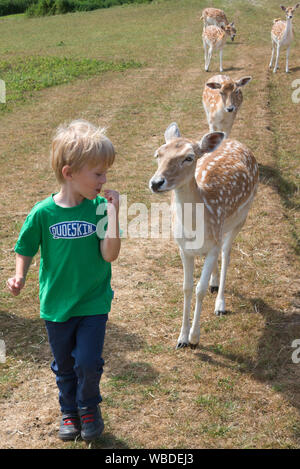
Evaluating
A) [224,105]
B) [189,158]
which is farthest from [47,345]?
[224,105]

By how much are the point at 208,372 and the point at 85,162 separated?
2.09 m

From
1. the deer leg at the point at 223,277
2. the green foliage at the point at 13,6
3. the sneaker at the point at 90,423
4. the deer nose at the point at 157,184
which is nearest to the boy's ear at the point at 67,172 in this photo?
the deer nose at the point at 157,184

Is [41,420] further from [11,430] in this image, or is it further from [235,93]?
[235,93]

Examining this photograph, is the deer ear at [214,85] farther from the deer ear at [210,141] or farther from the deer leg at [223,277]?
the deer ear at [210,141]

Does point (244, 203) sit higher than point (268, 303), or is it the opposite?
point (244, 203)

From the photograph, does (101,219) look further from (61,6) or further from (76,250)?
(61,6)

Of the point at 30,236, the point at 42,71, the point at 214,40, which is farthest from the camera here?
the point at 42,71

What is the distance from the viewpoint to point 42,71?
16.8 m

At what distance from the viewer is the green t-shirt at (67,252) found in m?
2.98

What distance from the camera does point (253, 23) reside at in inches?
957

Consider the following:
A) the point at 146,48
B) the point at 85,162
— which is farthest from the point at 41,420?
the point at 146,48

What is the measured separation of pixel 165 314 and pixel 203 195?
1.23 metres

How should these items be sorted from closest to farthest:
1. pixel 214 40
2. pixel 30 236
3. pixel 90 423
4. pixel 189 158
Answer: pixel 30 236
pixel 90 423
pixel 189 158
pixel 214 40

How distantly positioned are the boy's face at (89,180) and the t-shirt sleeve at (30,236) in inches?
11.5
